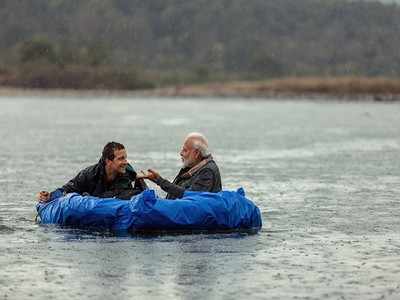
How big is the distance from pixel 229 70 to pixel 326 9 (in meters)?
33.3

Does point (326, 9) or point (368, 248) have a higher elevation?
point (326, 9)

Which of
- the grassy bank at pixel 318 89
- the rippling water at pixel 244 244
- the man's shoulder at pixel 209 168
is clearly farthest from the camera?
the grassy bank at pixel 318 89

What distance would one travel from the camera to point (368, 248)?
1335cm

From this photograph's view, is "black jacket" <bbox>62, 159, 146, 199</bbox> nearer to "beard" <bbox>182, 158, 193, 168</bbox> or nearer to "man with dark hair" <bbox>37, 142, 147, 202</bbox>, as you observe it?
"man with dark hair" <bbox>37, 142, 147, 202</bbox>

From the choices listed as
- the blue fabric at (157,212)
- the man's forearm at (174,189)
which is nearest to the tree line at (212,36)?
the blue fabric at (157,212)

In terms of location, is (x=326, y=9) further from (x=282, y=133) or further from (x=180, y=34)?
→ (x=282, y=133)

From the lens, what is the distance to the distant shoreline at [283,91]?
4154 inches

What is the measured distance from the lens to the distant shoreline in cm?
10550

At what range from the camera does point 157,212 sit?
1404cm

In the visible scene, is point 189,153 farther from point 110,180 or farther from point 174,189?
point 110,180

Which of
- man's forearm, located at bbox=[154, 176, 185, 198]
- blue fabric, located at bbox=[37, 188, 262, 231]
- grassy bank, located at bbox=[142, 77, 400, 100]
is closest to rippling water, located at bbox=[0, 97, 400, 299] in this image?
blue fabric, located at bbox=[37, 188, 262, 231]

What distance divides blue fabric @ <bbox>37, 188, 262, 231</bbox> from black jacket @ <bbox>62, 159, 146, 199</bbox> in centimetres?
23

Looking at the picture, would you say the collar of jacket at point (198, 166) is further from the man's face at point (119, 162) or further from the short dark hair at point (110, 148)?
the short dark hair at point (110, 148)

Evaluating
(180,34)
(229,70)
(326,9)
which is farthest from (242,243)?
(326,9)
